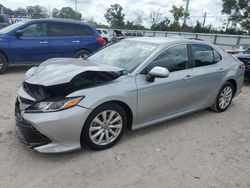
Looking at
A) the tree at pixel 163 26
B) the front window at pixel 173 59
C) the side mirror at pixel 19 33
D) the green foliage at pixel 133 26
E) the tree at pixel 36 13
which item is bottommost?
the green foliage at pixel 133 26

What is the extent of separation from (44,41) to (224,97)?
5.77 meters

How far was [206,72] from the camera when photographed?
4.54 metres

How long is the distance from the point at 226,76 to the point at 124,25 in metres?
49.1

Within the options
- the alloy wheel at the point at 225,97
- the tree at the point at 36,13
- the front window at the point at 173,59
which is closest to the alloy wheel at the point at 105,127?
the front window at the point at 173,59

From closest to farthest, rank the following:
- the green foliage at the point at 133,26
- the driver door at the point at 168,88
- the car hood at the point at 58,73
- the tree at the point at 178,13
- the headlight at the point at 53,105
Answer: the headlight at the point at 53,105 < the car hood at the point at 58,73 < the driver door at the point at 168,88 < the tree at the point at 178,13 < the green foliage at the point at 133,26

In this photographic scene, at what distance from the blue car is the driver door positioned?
17.1 feet

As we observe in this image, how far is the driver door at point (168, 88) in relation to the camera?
3.67 meters

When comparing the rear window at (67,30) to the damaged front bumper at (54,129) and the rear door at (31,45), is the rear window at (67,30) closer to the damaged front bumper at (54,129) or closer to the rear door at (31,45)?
the rear door at (31,45)

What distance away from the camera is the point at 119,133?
11.7ft

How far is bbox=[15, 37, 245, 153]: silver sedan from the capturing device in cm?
302

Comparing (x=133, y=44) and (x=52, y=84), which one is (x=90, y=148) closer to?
(x=52, y=84)

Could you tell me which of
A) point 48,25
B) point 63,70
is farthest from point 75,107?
point 48,25

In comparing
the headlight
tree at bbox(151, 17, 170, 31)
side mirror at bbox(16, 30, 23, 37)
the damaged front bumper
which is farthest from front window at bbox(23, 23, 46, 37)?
tree at bbox(151, 17, 170, 31)

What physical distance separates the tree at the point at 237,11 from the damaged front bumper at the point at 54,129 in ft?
116
